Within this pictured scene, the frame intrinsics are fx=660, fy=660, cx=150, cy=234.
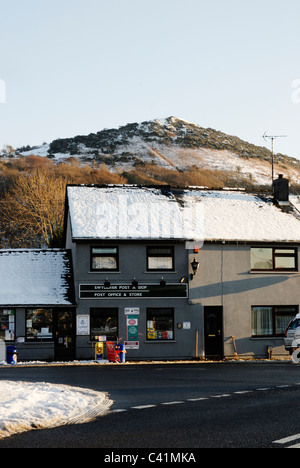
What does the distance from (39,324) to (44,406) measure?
1937cm

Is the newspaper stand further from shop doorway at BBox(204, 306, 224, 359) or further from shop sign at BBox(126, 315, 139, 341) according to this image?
shop doorway at BBox(204, 306, 224, 359)

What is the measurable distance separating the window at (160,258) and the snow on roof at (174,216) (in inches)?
33.8

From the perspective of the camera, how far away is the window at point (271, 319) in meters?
34.2

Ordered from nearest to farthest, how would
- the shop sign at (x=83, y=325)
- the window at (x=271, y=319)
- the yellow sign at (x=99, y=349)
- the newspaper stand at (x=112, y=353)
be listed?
the newspaper stand at (x=112, y=353) < the yellow sign at (x=99, y=349) < the shop sign at (x=83, y=325) < the window at (x=271, y=319)

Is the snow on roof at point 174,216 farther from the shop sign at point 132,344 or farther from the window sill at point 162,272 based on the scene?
the shop sign at point 132,344

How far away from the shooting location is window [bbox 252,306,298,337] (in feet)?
112

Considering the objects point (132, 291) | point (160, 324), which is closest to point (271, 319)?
point (160, 324)

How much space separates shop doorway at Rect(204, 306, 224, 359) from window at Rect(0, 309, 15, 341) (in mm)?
9586

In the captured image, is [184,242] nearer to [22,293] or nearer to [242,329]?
[242,329]

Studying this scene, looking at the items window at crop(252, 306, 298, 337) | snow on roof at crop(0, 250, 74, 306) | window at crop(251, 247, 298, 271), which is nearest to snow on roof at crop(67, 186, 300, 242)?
window at crop(251, 247, 298, 271)

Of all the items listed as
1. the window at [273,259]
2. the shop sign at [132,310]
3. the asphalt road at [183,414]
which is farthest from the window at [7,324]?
the window at [273,259]

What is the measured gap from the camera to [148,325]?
32.8 meters
